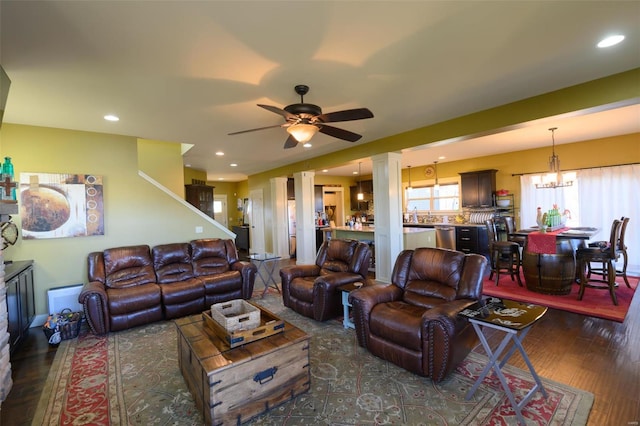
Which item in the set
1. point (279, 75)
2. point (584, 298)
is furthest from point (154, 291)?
point (584, 298)

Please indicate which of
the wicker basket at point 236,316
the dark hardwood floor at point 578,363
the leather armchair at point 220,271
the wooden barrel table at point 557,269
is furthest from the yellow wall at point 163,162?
the wooden barrel table at point 557,269

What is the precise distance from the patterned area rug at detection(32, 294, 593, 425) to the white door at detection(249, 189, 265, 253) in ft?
21.0

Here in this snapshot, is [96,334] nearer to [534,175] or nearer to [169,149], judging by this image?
[169,149]

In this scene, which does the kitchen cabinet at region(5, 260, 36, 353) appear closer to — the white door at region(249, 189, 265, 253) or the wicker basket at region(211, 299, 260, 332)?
the wicker basket at region(211, 299, 260, 332)

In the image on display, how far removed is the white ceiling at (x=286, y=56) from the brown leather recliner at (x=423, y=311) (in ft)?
6.09

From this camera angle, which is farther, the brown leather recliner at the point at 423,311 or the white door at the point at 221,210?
the white door at the point at 221,210

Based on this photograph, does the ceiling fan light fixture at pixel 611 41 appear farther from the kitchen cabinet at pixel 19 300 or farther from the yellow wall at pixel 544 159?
the kitchen cabinet at pixel 19 300

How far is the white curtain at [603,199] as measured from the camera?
5.52 meters

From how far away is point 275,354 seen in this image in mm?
2121

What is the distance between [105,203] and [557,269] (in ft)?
22.8

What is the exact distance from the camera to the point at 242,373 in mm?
1974

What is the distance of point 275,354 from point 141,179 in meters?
4.01

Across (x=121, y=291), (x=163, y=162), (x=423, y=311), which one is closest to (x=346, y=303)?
(x=423, y=311)

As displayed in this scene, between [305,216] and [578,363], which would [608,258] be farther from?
[305,216]
